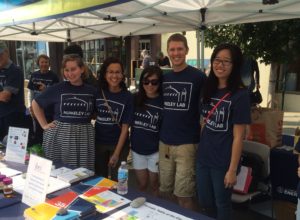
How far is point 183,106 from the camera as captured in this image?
82.0 inches

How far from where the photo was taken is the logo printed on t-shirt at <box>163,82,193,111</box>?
2.07m

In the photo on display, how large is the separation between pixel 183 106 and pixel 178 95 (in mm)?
82

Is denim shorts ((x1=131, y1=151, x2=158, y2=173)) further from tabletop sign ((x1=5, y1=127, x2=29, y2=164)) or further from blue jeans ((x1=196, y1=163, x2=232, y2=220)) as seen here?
tabletop sign ((x1=5, y1=127, x2=29, y2=164))

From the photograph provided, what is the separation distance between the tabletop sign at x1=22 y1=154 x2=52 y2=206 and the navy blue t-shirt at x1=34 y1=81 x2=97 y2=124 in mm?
666

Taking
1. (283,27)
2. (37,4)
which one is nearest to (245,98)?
(37,4)

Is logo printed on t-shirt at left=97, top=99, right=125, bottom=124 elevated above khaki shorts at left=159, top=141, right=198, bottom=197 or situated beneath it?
elevated above

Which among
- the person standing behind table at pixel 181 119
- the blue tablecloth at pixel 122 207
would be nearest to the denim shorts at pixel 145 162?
the person standing behind table at pixel 181 119

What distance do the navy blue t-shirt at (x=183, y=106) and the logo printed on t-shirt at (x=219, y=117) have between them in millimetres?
206

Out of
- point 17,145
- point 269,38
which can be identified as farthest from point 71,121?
point 269,38

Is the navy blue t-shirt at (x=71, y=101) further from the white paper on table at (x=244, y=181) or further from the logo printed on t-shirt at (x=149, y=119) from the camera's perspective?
the white paper on table at (x=244, y=181)

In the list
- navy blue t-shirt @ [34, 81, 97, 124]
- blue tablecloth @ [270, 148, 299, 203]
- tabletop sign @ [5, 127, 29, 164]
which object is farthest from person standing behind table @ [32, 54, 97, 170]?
blue tablecloth @ [270, 148, 299, 203]

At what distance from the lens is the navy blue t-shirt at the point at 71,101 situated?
2230 millimetres

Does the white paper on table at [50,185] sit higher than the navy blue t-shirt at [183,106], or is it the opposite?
the navy blue t-shirt at [183,106]

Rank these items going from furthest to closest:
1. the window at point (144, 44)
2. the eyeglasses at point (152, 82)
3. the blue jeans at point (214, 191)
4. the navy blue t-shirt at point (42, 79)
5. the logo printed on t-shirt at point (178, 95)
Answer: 1. the window at point (144, 44)
2. the navy blue t-shirt at point (42, 79)
3. the eyeglasses at point (152, 82)
4. the logo printed on t-shirt at point (178, 95)
5. the blue jeans at point (214, 191)
